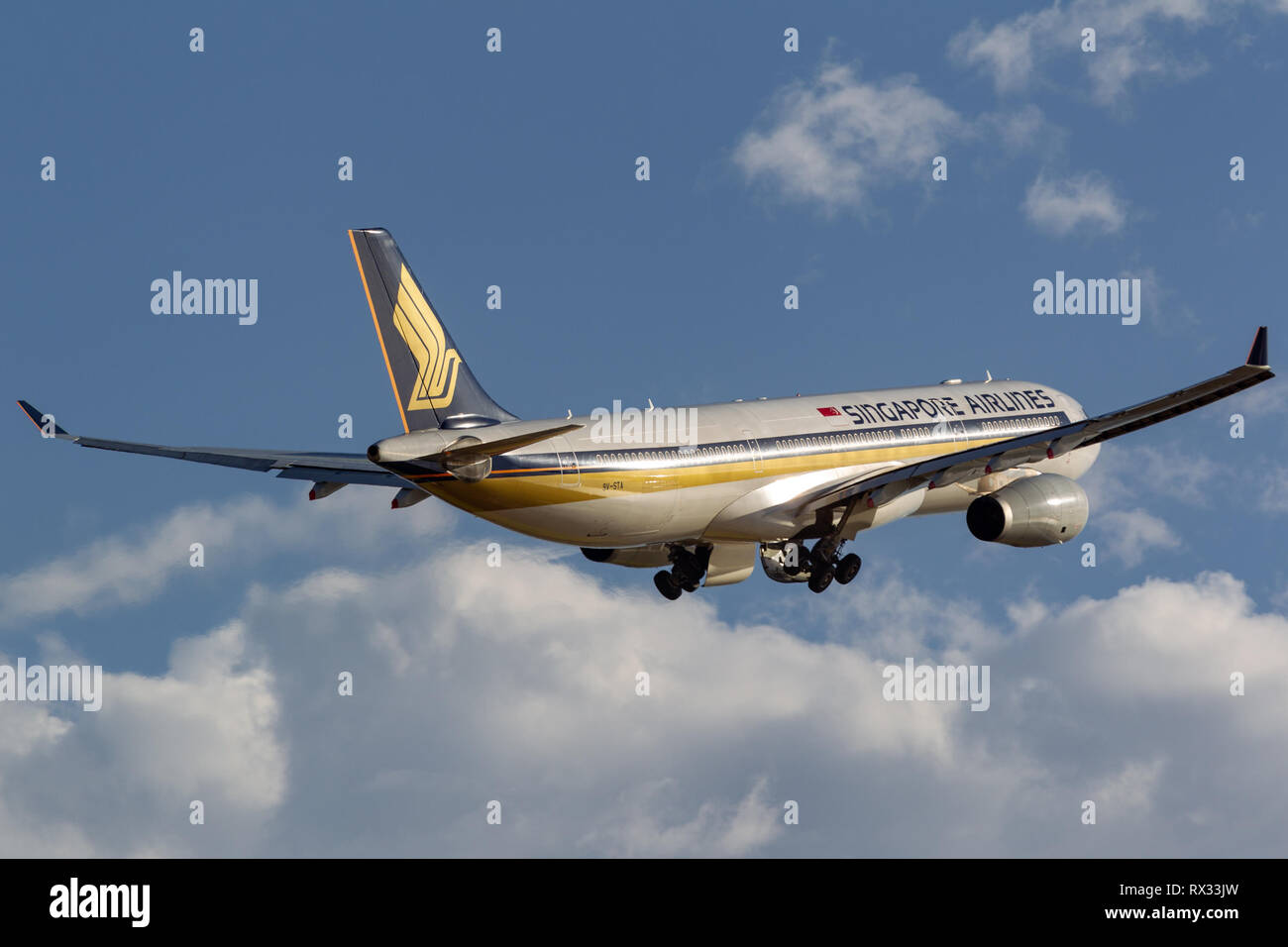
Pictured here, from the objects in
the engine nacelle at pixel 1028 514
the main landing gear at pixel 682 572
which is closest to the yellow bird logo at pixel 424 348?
the main landing gear at pixel 682 572

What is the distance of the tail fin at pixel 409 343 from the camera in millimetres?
41250

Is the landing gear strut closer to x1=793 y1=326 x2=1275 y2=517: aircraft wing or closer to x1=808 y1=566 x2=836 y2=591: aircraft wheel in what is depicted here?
x1=808 y1=566 x2=836 y2=591: aircraft wheel

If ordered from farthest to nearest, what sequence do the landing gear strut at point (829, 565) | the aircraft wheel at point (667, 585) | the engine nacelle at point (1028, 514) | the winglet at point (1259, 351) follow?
the aircraft wheel at point (667, 585)
the landing gear strut at point (829, 565)
the engine nacelle at point (1028, 514)
the winglet at point (1259, 351)

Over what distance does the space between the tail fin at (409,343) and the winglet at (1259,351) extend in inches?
694

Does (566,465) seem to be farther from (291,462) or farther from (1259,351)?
(1259,351)

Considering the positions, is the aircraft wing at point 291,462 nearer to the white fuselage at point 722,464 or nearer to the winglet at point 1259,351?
the white fuselage at point 722,464

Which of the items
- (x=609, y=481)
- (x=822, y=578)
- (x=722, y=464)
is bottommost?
(x=822, y=578)

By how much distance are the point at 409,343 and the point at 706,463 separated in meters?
8.41

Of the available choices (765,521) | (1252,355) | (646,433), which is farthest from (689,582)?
(1252,355)

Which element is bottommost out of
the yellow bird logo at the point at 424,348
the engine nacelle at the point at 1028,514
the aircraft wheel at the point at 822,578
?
the aircraft wheel at the point at 822,578

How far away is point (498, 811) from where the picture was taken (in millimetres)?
40250

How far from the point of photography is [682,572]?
165ft

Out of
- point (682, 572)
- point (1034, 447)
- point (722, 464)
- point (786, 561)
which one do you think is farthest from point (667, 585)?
point (1034, 447)

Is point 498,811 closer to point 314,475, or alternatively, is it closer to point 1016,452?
point 314,475
